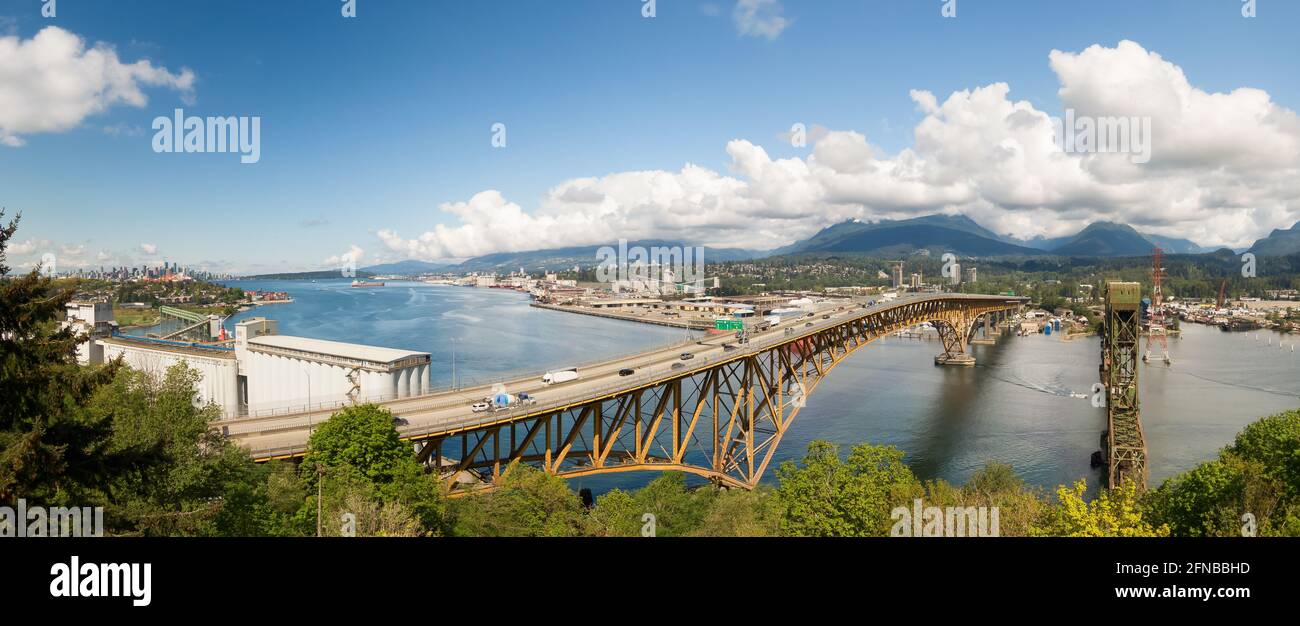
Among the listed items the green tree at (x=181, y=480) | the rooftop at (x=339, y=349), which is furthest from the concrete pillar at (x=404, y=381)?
the green tree at (x=181, y=480)

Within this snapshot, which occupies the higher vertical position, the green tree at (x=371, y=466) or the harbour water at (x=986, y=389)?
the green tree at (x=371, y=466)

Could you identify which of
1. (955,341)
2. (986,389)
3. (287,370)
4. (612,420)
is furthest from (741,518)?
(955,341)

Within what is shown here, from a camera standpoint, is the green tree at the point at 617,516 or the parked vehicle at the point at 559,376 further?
the parked vehicle at the point at 559,376

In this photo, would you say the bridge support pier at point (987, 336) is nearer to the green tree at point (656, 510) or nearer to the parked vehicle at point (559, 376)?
the parked vehicle at point (559, 376)

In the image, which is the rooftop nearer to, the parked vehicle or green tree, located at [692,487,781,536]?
the parked vehicle

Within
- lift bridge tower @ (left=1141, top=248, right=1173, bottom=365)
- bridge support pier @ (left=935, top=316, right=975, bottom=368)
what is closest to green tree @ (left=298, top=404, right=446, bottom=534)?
bridge support pier @ (left=935, top=316, right=975, bottom=368)

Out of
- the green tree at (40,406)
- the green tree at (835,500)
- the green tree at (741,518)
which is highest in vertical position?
the green tree at (40,406)

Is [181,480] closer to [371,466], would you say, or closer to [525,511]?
[371,466]

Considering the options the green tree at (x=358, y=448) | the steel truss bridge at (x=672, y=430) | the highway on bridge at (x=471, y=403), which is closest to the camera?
the green tree at (x=358, y=448)
